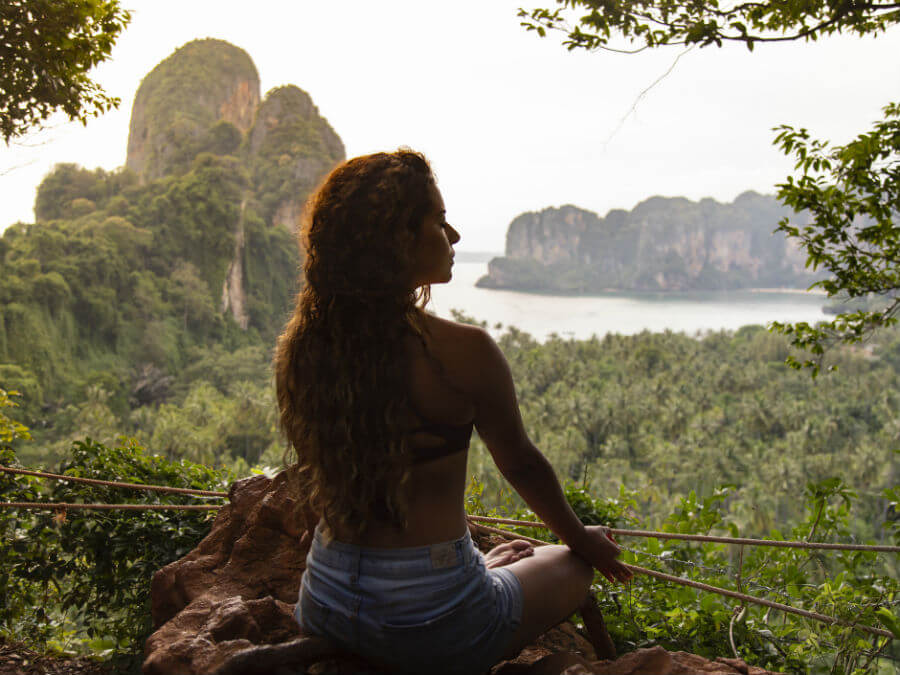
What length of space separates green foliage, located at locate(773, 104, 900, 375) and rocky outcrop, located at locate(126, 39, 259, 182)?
54.2 m

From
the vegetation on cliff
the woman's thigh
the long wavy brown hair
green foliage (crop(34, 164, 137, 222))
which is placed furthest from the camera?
green foliage (crop(34, 164, 137, 222))

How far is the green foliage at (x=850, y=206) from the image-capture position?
7.98 feet

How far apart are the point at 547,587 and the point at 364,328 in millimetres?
612

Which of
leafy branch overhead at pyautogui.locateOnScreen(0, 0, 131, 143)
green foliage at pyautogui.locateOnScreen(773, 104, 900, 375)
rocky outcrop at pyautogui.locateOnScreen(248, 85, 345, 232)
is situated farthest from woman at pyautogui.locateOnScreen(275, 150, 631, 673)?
rocky outcrop at pyautogui.locateOnScreen(248, 85, 345, 232)

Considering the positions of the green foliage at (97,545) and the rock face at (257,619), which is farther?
the green foliage at (97,545)

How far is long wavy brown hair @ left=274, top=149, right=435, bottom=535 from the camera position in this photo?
43.3 inches

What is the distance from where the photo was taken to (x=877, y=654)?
5.36 ft

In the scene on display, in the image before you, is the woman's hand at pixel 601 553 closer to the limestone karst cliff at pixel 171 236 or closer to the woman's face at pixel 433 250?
the woman's face at pixel 433 250

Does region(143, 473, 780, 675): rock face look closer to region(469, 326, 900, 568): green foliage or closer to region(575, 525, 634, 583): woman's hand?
region(575, 525, 634, 583): woman's hand

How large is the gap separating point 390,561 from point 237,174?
45.1 m

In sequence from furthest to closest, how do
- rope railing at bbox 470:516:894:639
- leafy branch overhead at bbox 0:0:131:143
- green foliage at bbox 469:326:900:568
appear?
green foliage at bbox 469:326:900:568, leafy branch overhead at bbox 0:0:131:143, rope railing at bbox 470:516:894:639

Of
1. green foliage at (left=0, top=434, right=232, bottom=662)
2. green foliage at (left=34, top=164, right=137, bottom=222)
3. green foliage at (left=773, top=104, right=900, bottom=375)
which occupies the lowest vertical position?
green foliage at (left=0, top=434, right=232, bottom=662)

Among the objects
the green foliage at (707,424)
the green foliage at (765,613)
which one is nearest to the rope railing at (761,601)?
the green foliage at (765,613)

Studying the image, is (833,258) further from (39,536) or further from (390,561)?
(39,536)
